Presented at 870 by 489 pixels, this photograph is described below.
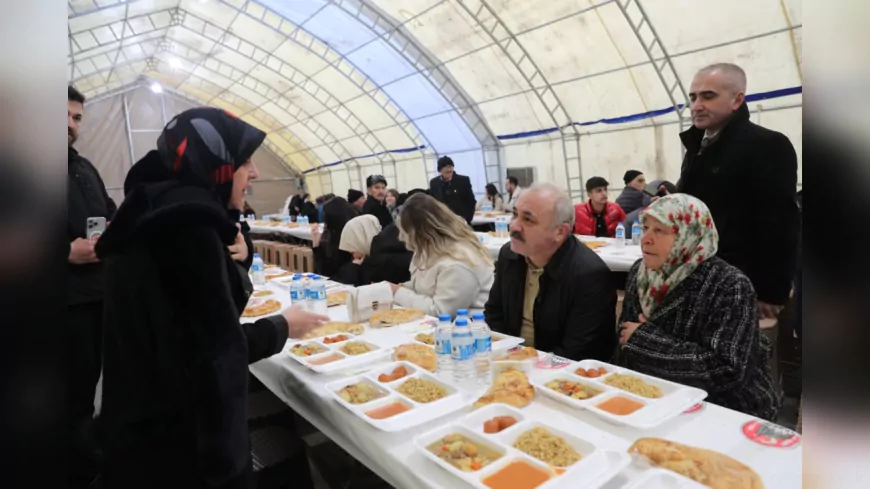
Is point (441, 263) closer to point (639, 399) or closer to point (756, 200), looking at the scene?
point (639, 399)

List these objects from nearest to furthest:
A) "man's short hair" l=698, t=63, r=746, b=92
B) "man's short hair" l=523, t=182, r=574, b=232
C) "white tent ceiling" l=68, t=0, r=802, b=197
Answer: "man's short hair" l=523, t=182, r=574, b=232 < "man's short hair" l=698, t=63, r=746, b=92 < "white tent ceiling" l=68, t=0, r=802, b=197

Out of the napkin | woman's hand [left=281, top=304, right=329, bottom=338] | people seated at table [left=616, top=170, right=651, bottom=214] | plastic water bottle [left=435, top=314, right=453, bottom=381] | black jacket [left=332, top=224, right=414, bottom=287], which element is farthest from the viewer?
people seated at table [left=616, top=170, right=651, bottom=214]

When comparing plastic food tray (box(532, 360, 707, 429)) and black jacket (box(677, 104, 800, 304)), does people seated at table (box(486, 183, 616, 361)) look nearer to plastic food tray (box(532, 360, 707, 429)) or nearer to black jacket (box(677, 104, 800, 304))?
plastic food tray (box(532, 360, 707, 429))

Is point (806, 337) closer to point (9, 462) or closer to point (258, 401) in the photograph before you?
point (9, 462)

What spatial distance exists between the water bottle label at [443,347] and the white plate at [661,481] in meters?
0.86

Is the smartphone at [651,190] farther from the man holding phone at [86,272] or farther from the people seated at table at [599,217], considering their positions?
the man holding phone at [86,272]

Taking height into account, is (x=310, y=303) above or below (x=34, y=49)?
below

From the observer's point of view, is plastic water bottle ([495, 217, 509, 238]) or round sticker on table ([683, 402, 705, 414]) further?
plastic water bottle ([495, 217, 509, 238])

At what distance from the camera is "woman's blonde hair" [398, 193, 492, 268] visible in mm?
3080

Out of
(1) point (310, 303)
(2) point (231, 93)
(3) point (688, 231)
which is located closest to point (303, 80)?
(2) point (231, 93)

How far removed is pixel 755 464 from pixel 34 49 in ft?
5.15

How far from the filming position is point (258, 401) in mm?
2627

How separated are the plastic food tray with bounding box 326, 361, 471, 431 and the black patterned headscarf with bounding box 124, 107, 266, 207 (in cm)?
74

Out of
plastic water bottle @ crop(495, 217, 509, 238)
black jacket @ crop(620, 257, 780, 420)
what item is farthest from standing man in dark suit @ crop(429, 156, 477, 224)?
black jacket @ crop(620, 257, 780, 420)
